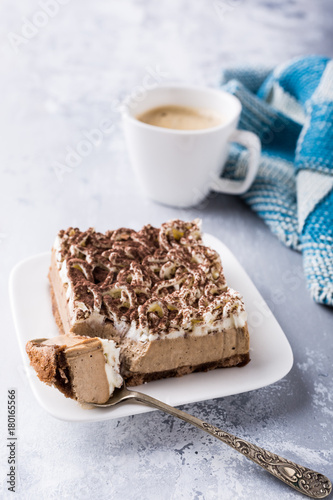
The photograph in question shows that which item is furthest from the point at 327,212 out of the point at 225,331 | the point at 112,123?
the point at 112,123

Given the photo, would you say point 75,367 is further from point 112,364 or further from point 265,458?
point 265,458

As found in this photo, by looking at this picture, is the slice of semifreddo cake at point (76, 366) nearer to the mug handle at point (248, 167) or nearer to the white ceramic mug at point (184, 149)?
the white ceramic mug at point (184, 149)

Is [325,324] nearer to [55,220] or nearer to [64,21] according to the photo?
[55,220]

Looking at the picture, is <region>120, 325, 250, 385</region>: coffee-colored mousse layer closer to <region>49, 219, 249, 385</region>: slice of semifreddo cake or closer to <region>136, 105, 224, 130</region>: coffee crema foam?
<region>49, 219, 249, 385</region>: slice of semifreddo cake

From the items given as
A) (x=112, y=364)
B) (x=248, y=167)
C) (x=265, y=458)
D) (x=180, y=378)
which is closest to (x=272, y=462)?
(x=265, y=458)

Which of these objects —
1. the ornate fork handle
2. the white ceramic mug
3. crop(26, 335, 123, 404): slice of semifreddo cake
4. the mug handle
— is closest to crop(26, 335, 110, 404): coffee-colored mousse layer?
crop(26, 335, 123, 404): slice of semifreddo cake

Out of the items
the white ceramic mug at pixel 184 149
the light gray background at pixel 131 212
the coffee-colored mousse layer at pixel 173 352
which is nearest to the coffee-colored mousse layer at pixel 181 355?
the coffee-colored mousse layer at pixel 173 352
